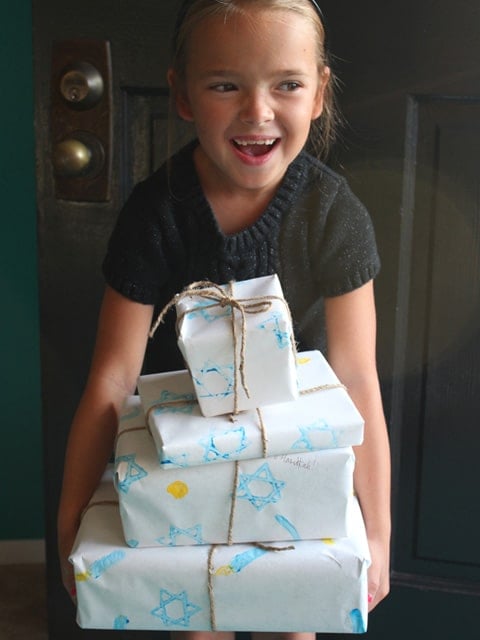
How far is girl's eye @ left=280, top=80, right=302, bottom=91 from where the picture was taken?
1.07 metres

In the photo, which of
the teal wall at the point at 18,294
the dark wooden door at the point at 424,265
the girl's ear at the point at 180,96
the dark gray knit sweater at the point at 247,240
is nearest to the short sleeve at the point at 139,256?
the dark gray knit sweater at the point at 247,240

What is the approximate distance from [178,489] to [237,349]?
0.18 m

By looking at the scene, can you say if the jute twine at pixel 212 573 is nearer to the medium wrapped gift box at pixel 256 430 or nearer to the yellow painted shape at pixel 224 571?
the yellow painted shape at pixel 224 571

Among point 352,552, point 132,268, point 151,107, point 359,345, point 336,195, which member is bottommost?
point 352,552

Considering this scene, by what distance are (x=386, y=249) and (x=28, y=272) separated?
83cm

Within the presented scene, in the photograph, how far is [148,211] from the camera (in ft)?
3.94

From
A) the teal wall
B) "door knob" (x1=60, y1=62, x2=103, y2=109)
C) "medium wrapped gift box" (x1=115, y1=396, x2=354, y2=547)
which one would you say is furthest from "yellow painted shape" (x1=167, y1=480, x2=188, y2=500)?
the teal wall

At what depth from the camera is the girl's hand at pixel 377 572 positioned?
3.67 feet

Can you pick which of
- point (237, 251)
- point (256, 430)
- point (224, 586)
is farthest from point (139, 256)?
point (224, 586)

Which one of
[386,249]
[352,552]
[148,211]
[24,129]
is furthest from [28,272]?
[352,552]

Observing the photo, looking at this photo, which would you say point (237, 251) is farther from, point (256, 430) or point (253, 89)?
point (256, 430)

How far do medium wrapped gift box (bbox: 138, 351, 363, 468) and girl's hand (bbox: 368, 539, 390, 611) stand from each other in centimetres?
27

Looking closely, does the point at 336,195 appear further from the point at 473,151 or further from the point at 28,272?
the point at 28,272

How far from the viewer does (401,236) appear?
1403 millimetres
